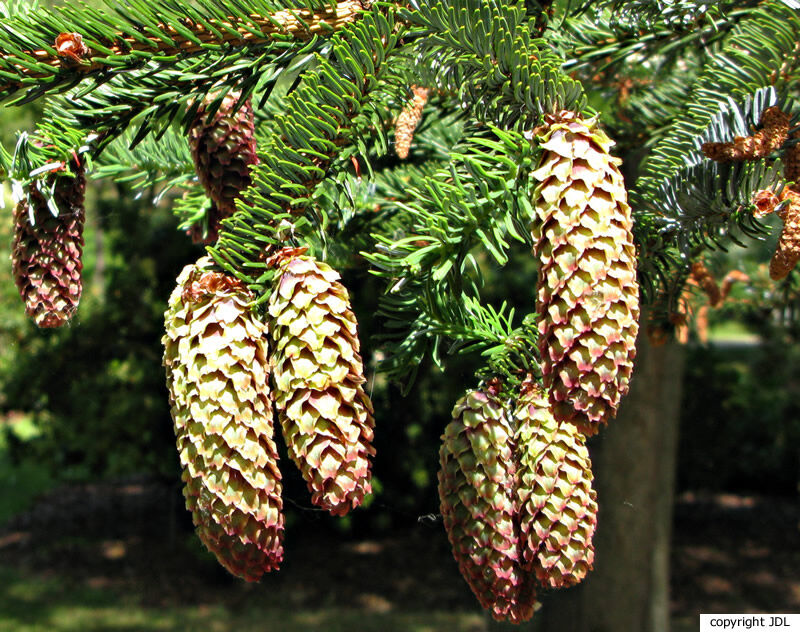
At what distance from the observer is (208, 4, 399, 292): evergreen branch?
72cm

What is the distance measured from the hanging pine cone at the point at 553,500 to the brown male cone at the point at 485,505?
0.02 metres

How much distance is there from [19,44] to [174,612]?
5.94m

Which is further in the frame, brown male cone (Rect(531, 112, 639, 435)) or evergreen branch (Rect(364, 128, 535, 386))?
evergreen branch (Rect(364, 128, 535, 386))

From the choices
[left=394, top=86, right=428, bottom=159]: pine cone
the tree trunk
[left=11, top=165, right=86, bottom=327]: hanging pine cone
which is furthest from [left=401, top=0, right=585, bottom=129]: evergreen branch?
the tree trunk

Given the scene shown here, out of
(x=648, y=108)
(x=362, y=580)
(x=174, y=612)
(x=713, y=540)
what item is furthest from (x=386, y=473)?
(x=648, y=108)

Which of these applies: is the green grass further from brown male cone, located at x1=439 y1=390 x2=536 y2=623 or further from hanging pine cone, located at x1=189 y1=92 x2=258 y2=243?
hanging pine cone, located at x1=189 y1=92 x2=258 y2=243

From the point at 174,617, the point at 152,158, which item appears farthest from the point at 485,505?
the point at 174,617

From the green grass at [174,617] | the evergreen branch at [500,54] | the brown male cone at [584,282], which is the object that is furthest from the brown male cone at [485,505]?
the green grass at [174,617]

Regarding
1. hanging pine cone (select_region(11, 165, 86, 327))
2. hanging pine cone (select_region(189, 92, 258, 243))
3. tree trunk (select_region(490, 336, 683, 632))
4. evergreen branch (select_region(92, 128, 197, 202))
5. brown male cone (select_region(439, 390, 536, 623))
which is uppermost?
evergreen branch (select_region(92, 128, 197, 202))

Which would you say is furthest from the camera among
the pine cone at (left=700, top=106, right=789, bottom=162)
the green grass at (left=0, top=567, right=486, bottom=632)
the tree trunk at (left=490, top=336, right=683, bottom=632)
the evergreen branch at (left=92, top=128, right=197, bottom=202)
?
the green grass at (left=0, top=567, right=486, bottom=632)

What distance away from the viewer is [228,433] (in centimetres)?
64

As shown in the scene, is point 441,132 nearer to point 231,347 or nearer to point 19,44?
point 19,44

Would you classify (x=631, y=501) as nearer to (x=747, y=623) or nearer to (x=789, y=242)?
(x=747, y=623)

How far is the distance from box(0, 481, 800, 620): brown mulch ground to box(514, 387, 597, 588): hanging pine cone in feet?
16.7
